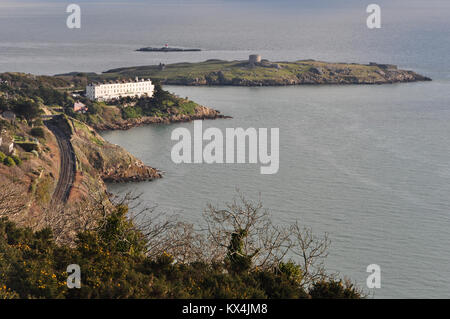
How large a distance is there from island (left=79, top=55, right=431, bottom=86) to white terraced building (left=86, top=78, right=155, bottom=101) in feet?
86.4

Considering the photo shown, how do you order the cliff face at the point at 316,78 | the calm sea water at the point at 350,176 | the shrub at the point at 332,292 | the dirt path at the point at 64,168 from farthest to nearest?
1. the cliff face at the point at 316,78
2. the dirt path at the point at 64,168
3. the calm sea water at the point at 350,176
4. the shrub at the point at 332,292

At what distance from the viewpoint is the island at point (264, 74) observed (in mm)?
117188

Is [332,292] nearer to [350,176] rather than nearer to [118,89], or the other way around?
[350,176]

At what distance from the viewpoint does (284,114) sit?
7875 centimetres

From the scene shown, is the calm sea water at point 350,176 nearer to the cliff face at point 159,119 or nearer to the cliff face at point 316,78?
the cliff face at point 159,119

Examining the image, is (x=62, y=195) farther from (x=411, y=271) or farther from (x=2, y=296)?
(x=2, y=296)

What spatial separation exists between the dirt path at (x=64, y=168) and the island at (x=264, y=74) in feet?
189

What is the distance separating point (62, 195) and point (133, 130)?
107ft

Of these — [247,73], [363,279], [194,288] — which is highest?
[247,73]

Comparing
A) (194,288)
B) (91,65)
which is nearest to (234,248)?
(194,288)

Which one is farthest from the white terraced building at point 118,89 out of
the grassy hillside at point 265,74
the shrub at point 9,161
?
the shrub at point 9,161

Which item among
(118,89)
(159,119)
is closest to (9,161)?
(159,119)
